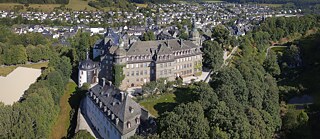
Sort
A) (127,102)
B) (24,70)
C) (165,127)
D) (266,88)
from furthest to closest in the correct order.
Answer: (24,70) → (266,88) → (127,102) → (165,127)

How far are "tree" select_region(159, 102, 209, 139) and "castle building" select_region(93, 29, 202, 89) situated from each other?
2177 cm

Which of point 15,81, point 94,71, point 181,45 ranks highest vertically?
point 181,45

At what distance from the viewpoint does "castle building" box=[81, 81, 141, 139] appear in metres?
41.1

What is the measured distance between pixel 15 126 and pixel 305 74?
5874cm

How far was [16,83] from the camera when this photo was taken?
7294 cm

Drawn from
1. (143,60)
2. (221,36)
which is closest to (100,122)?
(143,60)

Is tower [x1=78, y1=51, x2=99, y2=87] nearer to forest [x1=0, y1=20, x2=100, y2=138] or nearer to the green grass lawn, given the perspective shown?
forest [x1=0, y1=20, x2=100, y2=138]

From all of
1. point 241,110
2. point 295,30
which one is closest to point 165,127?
point 241,110

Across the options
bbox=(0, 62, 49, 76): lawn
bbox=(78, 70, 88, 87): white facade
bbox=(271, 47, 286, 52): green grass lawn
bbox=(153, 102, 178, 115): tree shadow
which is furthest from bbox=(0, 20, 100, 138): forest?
bbox=(271, 47, 286, 52): green grass lawn

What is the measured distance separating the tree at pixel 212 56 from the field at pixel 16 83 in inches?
1425

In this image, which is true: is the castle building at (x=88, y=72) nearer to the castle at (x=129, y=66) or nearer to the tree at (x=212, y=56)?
the castle at (x=129, y=66)

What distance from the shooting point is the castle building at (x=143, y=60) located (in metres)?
60.8

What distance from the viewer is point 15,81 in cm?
7456

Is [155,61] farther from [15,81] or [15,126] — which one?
[15,81]
